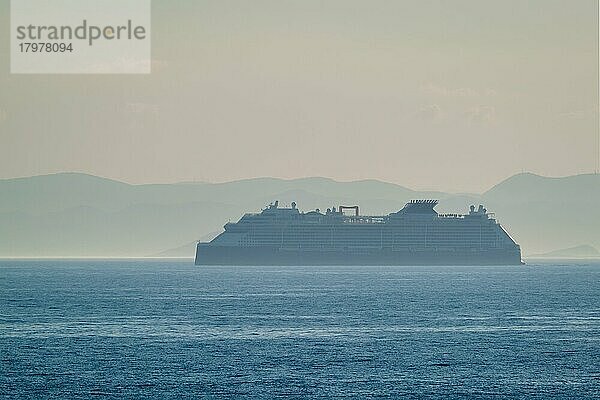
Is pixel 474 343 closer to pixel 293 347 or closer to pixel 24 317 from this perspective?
pixel 293 347

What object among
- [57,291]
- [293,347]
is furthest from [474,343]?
[57,291]

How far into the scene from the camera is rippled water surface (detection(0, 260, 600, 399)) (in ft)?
181

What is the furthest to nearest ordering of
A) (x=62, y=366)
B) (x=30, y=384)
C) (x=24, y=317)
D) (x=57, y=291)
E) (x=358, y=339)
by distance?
1. (x=57, y=291)
2. (x=24, y=317)
3. (x=358, y=339)
4. (x=62, y=366)
5. (x=30, y=384)

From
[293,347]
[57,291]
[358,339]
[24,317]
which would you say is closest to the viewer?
[293,347]

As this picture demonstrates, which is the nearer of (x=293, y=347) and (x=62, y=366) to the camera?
(x=62, y=366)

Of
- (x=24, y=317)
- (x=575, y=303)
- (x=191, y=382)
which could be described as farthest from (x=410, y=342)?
(x=575, y=303)

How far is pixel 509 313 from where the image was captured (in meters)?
99.4

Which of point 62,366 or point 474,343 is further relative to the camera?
point 474,343

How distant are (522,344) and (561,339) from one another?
4.22 meters

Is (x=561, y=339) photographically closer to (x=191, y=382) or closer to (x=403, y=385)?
(x=403, y=385)

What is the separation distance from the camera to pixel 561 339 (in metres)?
76.1

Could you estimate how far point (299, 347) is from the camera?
7075 centimetres

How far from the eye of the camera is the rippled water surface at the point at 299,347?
181 feet

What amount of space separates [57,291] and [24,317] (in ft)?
152
